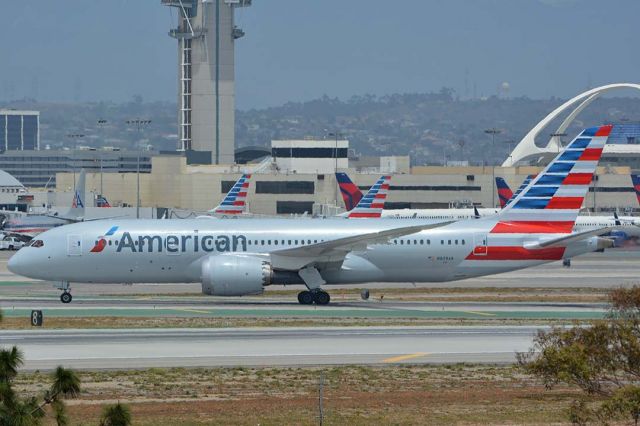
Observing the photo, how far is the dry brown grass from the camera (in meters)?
29.3

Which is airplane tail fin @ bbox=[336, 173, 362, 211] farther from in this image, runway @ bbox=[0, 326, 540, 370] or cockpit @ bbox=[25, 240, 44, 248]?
runway @ bbox=[0, 326, 540, 370]

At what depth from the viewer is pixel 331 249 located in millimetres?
56188

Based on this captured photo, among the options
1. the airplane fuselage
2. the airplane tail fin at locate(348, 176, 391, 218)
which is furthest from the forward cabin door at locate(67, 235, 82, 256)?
the airplane tail fin at locate(348, 176, 391, 218)

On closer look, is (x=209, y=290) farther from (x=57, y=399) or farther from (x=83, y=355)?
(x=57, y=399)

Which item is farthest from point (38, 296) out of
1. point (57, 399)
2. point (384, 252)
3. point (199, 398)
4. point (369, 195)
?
point (369, 195)

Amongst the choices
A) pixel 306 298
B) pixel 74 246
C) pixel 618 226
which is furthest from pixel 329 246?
pixel 618 226

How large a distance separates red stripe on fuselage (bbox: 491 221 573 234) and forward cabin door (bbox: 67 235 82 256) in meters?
18.5

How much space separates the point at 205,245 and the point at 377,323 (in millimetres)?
11330

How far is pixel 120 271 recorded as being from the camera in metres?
56.8

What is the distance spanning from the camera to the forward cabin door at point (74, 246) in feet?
186

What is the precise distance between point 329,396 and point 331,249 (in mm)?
24250

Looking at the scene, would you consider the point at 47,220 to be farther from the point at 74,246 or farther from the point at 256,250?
the point at 256,250

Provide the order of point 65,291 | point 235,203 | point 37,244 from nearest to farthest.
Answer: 1. point 37,244
2. point 65,291
3. point 235,203

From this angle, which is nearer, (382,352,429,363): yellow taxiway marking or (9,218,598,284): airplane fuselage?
(382,352,429,363): yellow taxiway marking
